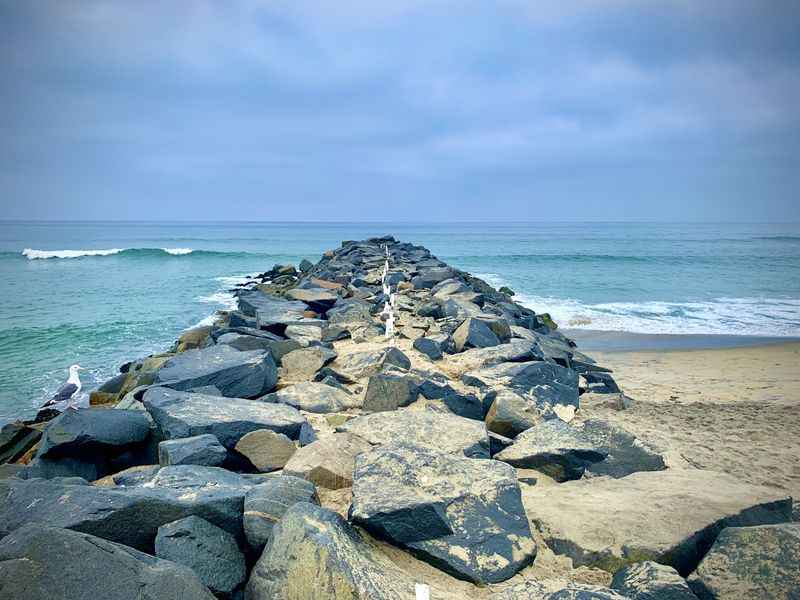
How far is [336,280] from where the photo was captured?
50.3 ft

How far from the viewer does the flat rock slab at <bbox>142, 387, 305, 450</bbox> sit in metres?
3.64

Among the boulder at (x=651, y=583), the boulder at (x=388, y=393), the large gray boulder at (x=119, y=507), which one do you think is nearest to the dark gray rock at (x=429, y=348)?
the boulder at (x=388, y=393)

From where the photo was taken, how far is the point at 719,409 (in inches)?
261

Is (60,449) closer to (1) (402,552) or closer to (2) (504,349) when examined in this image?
(1) (402,552)

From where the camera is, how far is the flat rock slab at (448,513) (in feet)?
8.23

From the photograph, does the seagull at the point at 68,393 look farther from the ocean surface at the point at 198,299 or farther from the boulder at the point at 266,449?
the boulder at the point at 266,449

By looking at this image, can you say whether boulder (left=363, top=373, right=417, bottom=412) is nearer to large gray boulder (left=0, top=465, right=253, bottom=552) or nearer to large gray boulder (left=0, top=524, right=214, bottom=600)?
large gray boulder (left=0, top=465, right=253, bottom=552)

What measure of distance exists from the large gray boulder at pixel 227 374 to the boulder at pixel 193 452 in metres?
1.50

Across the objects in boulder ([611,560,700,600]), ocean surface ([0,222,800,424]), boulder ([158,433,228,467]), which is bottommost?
ocean surface ([0,222,800,424])

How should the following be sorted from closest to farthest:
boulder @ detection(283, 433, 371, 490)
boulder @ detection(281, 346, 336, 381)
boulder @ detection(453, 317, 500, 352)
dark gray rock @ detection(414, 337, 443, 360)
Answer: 1. boulder @ detection(283, 433, 371, 490)
2. boulder @ detection(281, 346, 336, 381)
3. dark gray rock @ detection(414, 337, 443, 360)
4. boulder @ detection(453, 317, 500, 352)

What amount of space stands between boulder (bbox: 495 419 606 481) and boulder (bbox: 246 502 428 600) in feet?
5.00

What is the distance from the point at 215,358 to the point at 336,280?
391 inches

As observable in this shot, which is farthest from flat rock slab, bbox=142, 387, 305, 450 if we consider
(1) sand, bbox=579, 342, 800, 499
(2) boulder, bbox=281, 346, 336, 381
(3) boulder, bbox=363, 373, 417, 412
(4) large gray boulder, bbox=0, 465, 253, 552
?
(1) sand, bbox=579, 342, 800, 499

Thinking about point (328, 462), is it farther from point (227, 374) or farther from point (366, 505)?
point (227, 374)
